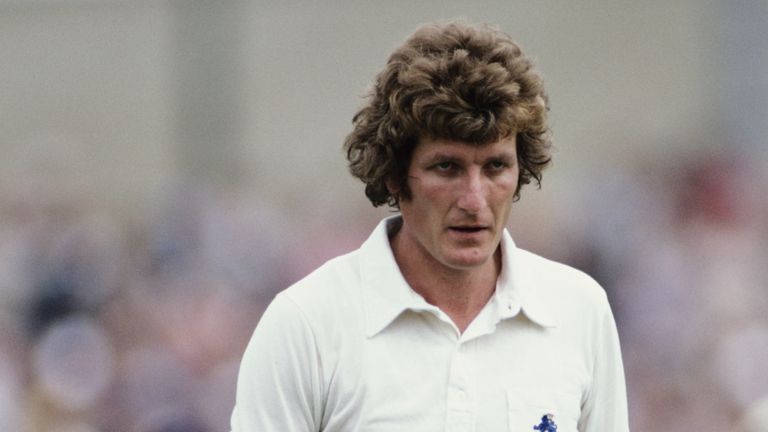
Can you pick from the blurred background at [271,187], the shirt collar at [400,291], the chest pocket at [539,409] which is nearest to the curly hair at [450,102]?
the shirt collar at [400,291]

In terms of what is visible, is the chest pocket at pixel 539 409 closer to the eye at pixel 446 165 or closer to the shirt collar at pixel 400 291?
the shirt collar at pixel 400 291

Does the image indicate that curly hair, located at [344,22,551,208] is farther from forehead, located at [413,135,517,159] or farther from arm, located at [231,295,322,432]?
arm, located at [231,295,322,432]

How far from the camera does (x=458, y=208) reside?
10.5 feet

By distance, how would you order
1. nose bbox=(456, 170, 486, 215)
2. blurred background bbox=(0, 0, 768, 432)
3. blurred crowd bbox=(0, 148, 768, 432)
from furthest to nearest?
blurred background bbox=(0, 0, 768, 432)
blurred crowd bbox=(0, 148, 768, 432)
nose bbox=(456, 170, 486, 215)

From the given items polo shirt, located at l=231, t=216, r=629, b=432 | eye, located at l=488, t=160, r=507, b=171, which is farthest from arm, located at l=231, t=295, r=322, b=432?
eye, located at l=488, t=160, r=507, b=171

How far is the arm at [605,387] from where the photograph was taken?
3.40 m

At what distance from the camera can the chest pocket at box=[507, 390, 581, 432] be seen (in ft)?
10.5

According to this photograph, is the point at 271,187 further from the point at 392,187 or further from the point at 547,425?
the point at 547,425

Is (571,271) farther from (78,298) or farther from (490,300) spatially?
(78,298)

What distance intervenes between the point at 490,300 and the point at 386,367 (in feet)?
0.89

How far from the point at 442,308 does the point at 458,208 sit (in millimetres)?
239

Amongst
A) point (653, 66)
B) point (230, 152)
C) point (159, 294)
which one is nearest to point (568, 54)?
point (653, 66)

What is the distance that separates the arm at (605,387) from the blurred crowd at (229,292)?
3740 mm

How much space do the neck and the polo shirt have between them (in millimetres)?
28
